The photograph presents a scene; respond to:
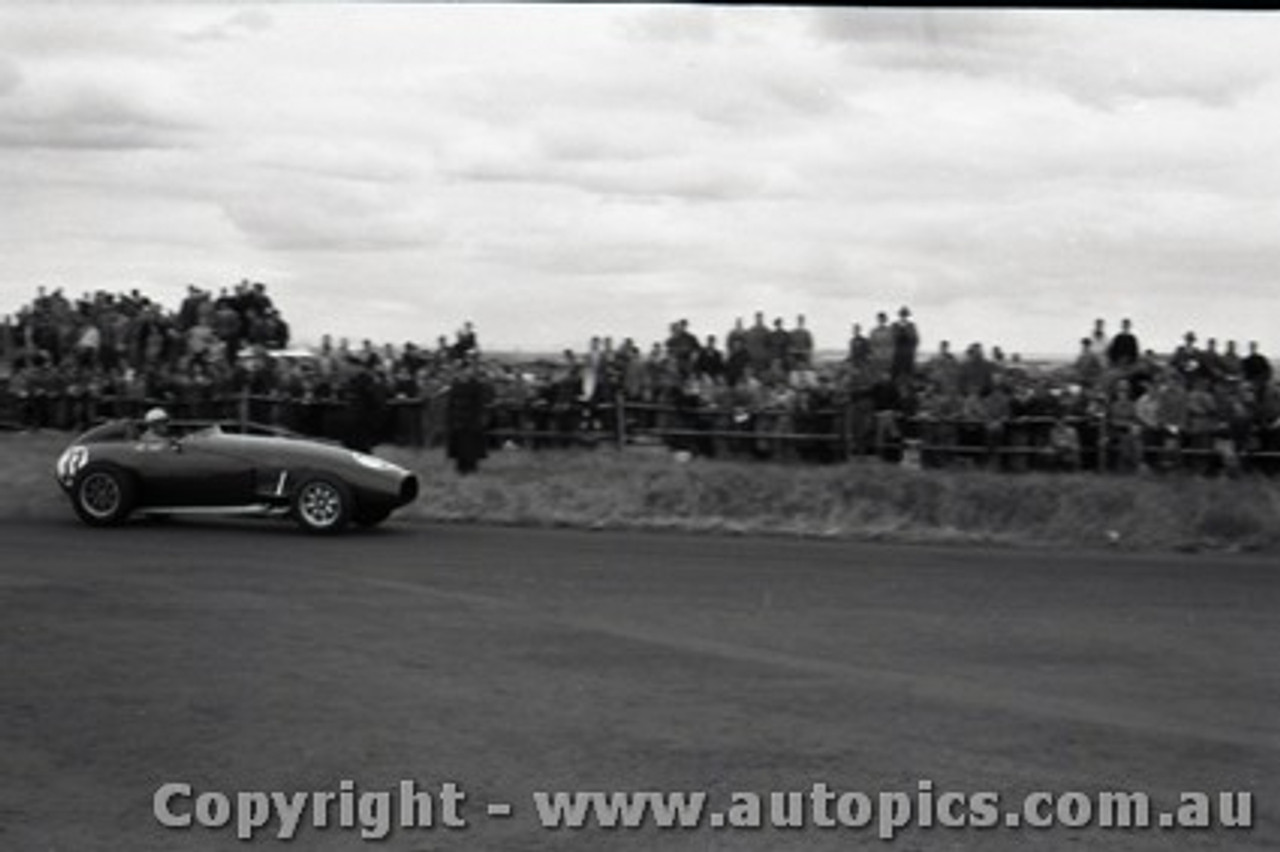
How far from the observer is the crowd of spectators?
19453mm

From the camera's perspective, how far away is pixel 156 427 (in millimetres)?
17234

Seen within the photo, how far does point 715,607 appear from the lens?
12.6 m

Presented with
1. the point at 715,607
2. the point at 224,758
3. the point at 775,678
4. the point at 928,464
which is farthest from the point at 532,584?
the point at 928,464

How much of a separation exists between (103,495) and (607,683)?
9137mm

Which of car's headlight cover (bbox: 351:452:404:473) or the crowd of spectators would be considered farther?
the crowd of spectators

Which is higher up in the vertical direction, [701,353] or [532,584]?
[701,353]

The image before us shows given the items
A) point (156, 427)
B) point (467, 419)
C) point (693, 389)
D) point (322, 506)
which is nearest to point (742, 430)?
point (693, 389)

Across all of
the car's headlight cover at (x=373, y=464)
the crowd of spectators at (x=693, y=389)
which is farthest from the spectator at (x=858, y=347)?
the car's headlight cover at (x=373, y=464)

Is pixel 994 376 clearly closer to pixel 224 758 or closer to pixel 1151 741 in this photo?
pixel 1151 741

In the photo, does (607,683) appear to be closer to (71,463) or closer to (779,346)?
(71,463)

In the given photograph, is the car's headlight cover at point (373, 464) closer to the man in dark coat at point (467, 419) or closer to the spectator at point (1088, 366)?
the man in dark coat at point (467, 419)

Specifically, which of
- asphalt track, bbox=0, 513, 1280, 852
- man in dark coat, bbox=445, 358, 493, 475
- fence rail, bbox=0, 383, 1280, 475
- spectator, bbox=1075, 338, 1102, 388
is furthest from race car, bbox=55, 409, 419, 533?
spectator, bbox=1075, 338, 1102, 388

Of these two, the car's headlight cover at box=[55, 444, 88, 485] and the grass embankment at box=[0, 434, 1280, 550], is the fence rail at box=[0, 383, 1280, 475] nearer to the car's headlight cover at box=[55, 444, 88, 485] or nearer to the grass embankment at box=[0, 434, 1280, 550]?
the grass embankment at box=[0, 434, 1280, 550]

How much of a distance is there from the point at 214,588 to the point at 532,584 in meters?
2.42
